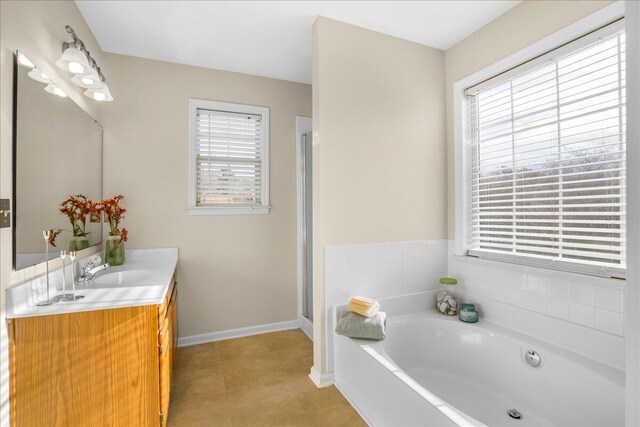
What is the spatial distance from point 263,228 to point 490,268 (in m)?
2.03

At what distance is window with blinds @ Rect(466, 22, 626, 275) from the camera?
1.73 m

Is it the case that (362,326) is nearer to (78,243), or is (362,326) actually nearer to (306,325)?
(306,325)

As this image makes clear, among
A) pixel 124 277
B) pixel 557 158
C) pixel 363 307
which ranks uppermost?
pixel 557 158

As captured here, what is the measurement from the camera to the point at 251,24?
2.36 m

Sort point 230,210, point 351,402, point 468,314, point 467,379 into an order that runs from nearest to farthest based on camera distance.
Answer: point 351,402
point 467,379
point 468,314
point 230,210

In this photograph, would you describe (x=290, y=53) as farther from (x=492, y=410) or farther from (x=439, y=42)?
(x=492, y=410)

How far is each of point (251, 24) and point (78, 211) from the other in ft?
5.83

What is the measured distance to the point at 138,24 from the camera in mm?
2344

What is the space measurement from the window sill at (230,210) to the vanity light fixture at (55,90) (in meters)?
1.25

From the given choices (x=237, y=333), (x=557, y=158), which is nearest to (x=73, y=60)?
(x=237, y=333)

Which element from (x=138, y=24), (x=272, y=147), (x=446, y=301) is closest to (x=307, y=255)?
(x=272, y=147)

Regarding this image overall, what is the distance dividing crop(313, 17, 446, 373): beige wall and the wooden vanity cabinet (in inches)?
44.5

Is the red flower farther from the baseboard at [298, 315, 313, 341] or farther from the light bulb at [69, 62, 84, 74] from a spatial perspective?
the baseboard at [298, 315, 313, 341]

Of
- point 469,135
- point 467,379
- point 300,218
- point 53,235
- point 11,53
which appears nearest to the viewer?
point 11,53
